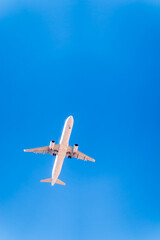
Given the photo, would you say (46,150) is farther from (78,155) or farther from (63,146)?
(78,155)

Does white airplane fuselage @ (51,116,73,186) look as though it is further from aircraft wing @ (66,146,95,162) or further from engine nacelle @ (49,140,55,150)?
aircraft wing @ (66,146,95,162)

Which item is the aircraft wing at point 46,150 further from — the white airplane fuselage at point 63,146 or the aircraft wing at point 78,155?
the aircraft wing at point 78,155

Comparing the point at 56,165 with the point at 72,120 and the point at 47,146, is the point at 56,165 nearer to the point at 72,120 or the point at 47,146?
the point at 47,146

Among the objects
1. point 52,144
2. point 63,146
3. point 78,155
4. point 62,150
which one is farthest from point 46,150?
point 78,155

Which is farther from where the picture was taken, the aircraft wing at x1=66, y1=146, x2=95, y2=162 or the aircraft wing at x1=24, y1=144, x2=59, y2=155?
the aircraft wing at x1=66, y1=146, x2=95, y2=162

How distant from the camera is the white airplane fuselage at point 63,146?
58781 mm

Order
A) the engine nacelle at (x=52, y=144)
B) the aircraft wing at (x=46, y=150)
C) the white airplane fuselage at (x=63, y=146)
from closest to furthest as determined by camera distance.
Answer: the white airplane fuselage at (x=63, y=146) → the engine nacelle at (x=52, y=144) → the aircraft wing at (x=46, y=150)

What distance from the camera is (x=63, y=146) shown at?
61938mm

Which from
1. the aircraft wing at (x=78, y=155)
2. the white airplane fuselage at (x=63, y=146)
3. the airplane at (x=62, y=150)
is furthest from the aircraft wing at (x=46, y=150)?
the aircraft wing at (x=78, y=155)

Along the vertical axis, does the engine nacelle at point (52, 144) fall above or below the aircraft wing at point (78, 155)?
below

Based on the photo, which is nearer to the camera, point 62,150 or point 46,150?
point 62,150

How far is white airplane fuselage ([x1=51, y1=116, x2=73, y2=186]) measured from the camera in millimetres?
58781

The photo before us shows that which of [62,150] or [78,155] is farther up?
[78,155]

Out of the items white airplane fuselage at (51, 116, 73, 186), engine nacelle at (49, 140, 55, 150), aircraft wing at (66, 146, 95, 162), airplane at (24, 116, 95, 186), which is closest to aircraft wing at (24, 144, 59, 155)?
airplane at (24, 116, 95, 186)
